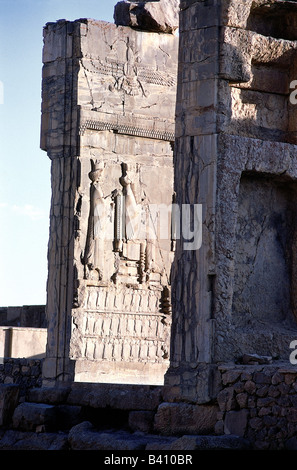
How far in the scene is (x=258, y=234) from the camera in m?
8.38

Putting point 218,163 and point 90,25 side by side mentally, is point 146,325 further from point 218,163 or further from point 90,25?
point 218,163

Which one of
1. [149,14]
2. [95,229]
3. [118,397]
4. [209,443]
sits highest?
[149,14]

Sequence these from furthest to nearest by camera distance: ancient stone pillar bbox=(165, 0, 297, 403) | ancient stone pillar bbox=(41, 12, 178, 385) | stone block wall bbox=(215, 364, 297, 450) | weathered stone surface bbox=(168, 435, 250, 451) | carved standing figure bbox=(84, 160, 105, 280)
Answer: carved standing figure bbox=(84, 160, 105, 280)
ancient stone pillar bbox=(41, 12, 178, 385)
ancient stone pillar bbox=(165, 0, 297, 403)
stone block wall bbox=(215, 364, 297, 450)
weathered stone surface bbox=(168, 435, 250, 451)

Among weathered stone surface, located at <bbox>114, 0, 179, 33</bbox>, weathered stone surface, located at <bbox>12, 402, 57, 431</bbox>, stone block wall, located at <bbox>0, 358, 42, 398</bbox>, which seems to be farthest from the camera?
weathered stone surface, located at <bbox>114, 0, 179, 33</bbox>

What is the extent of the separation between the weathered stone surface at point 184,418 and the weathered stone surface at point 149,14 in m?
6.74

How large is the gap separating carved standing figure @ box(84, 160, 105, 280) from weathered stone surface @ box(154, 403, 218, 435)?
494 cm

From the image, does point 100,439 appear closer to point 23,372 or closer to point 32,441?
point 32,441

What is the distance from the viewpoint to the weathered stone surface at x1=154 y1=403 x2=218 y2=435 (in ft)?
24.8

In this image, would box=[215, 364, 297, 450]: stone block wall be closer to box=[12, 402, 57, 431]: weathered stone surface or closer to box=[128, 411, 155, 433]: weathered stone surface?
box=[128, 411, 155, 433]: weathered stone surface

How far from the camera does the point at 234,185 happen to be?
800 cm

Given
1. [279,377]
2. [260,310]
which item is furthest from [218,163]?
[279,377]

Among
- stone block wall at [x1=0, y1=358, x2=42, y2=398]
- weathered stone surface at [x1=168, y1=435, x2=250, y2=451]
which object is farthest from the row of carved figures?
weathered stone surface at [x1=168, y1=435, x2=250, y2=451]

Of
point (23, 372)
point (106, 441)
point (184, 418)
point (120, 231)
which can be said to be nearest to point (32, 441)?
point (106, 441)

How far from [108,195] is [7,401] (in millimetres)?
4630
